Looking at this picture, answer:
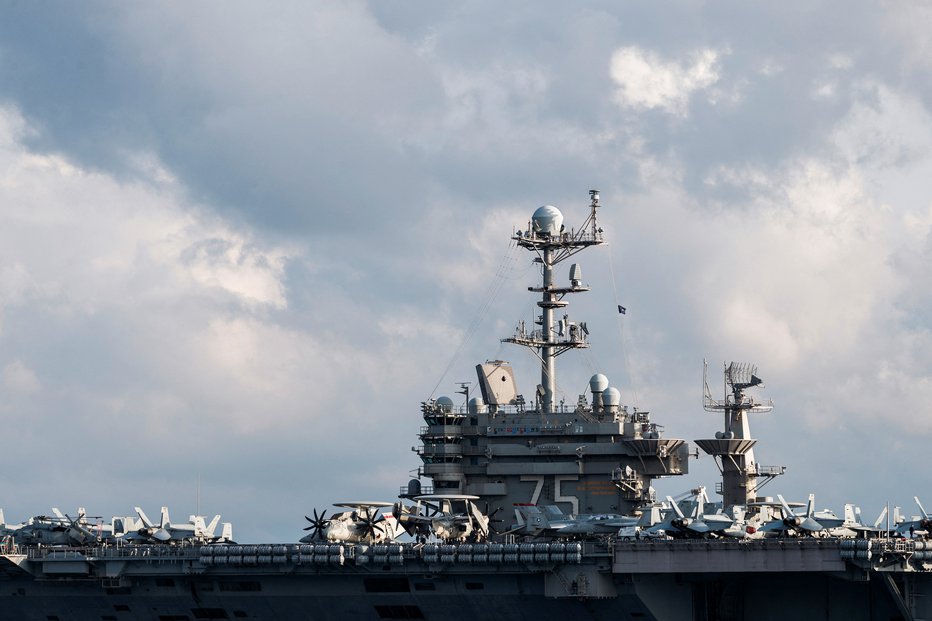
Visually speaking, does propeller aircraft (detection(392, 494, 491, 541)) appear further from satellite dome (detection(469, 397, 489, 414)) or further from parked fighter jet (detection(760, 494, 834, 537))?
parked fighter jet (detection(760, 494, 834, 537))

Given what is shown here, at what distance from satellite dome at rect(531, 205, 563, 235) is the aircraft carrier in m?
0.04

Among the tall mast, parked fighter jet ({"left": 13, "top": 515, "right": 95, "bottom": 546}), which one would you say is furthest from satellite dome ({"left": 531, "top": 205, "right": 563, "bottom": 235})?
parked fighter jet ({"left": 13, "top": 515, "right": 95, "bottom": 546})

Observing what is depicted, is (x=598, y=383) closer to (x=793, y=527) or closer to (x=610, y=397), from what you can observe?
(x=610, y=397)

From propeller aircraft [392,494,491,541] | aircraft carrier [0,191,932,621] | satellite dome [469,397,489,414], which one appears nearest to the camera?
aircraft carrier [0,191,932,621]

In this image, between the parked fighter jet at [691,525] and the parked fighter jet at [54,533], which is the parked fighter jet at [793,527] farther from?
the parked fighter jet at [54,533]

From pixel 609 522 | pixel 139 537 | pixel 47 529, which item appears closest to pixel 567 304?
pixel 609 522

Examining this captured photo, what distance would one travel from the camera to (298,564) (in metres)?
32.2

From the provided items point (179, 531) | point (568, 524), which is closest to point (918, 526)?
point (568, 524)

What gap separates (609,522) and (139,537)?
1213 centimetres

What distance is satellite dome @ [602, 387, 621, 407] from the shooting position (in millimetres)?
37469

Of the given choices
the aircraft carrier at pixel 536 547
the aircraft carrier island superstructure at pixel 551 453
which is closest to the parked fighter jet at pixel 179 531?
the aircraft carrier at pixel 536 547

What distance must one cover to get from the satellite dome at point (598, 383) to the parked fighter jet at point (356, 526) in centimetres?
609

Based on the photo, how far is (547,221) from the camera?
3909 centimetres

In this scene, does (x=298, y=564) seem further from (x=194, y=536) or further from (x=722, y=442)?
(x=722, y=442)
